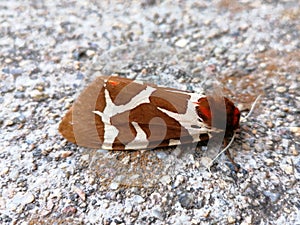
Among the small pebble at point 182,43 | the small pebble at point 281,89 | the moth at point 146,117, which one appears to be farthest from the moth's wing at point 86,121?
the small pebble at point 281,89

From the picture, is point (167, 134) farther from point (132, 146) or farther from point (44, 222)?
point (44, 222)

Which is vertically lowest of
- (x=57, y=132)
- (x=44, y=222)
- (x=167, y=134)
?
(x=44, y=222)

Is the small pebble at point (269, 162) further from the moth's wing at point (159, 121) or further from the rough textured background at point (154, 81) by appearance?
the moth's wing at point (159, 121)

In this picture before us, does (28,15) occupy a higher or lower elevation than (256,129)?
higher

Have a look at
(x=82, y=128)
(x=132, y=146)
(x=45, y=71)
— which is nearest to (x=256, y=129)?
(x=132, y=146)

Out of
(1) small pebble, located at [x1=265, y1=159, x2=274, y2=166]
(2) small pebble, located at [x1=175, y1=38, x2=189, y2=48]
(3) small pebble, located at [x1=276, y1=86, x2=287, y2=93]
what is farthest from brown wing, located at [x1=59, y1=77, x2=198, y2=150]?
(2) small pebble, located at [x1=175, y1=38, x2=189, y2=48]

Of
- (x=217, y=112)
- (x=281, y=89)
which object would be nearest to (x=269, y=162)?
(x=217, y=112)

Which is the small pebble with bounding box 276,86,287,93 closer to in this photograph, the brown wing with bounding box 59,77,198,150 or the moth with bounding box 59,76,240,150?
the moth with bounding box 59,76,240,150
